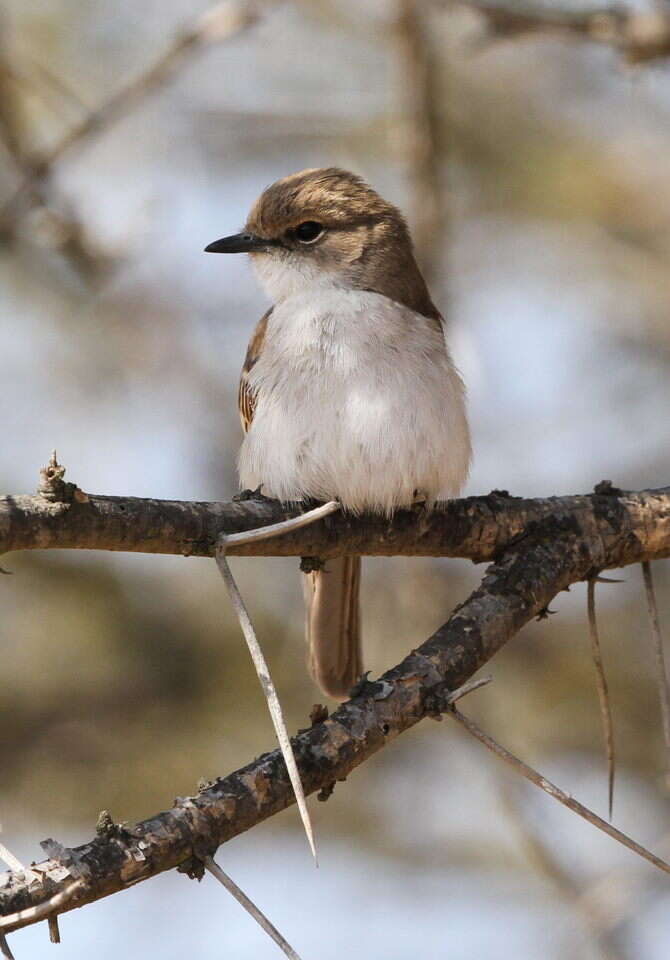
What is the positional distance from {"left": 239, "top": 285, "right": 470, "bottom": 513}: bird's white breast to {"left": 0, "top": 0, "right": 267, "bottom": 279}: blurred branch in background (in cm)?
120

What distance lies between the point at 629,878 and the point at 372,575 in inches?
102

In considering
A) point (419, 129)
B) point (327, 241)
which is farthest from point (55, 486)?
point (419, 129)

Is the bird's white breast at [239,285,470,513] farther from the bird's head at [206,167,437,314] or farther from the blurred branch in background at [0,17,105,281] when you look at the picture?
the blurred branch in background at [0,17,105,281]

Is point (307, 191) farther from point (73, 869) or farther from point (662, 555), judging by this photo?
point (73, 869)

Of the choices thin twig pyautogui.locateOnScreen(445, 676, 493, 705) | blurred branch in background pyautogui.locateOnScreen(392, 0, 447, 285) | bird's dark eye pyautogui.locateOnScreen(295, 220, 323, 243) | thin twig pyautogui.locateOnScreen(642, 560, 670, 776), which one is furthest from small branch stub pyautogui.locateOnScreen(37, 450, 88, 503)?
blurred branch in background pyautogui.locateOnScreen(392, 0, 447, 285)

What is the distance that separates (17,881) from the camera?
2.27 meters

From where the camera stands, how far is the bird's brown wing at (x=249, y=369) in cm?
533

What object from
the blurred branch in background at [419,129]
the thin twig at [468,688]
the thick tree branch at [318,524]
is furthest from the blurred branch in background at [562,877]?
the blurred branch in background at [419,129]

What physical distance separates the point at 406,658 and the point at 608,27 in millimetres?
3061

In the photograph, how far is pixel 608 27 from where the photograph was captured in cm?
507

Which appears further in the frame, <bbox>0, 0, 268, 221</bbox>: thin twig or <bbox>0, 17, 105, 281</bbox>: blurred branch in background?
<bbox>0, 17, 105, 281</bbox>: blurred branch in background

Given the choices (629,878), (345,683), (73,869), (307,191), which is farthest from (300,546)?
(629,878)

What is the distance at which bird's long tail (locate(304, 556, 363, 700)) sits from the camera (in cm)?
551

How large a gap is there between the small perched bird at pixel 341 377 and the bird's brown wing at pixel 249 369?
0.01 metres
